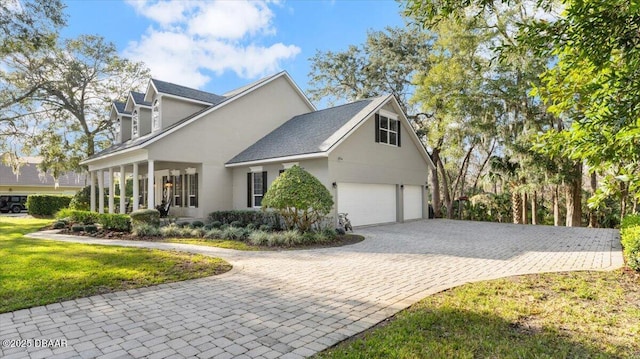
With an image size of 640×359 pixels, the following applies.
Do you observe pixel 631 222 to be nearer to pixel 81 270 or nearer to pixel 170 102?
pixel 81 270

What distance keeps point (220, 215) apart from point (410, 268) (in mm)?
11139

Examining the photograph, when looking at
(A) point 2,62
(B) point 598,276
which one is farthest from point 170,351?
(A) point 2,62

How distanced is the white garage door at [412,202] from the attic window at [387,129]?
2.71 metres

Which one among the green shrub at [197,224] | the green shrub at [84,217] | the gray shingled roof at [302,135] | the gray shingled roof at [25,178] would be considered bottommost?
the green shrub at [197,224]

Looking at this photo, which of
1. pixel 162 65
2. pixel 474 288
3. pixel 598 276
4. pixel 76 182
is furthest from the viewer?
pixel 76 182

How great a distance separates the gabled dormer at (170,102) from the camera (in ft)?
57.7

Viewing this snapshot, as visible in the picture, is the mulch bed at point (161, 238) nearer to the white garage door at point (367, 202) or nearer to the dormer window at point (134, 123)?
the white garage door at point (367, 202)

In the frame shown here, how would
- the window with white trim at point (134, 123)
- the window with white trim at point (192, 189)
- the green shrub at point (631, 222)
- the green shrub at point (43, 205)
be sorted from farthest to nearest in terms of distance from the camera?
the green shrub at point (43, 205) → the window with white trim at point (134, 123) → the window with white trim at point (192, 189) → the green shrub at point (631, 222)

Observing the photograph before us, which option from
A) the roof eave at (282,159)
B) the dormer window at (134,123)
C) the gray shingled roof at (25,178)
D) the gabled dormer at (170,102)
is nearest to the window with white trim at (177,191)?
the gabled dormer at (170,102)

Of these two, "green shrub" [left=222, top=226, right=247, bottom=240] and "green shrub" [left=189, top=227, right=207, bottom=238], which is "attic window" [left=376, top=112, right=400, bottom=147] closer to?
"green shrub" [left=222, top=226, right=247, bottom=240]

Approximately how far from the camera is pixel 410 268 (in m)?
7.47

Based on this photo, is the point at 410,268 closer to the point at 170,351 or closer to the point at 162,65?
the point at 170,351

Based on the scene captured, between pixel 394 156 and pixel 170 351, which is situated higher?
pixel 394 156

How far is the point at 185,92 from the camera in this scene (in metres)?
19.0
